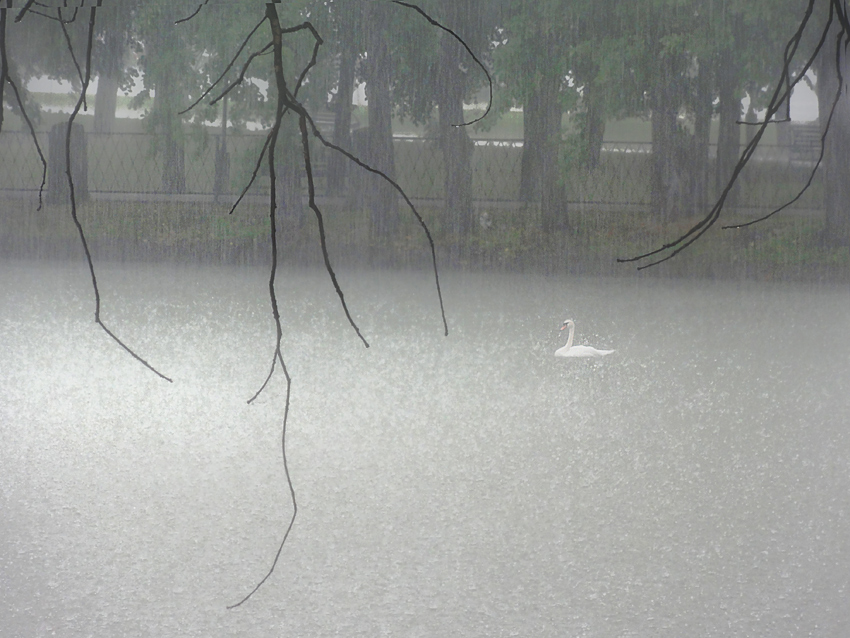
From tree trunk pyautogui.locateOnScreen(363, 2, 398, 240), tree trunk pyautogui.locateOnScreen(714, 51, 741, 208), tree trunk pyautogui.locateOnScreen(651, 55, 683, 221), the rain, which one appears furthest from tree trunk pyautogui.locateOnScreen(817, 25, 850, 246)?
tree trunk pyautogui.locateOnScreen(363, 2, 398, 240)

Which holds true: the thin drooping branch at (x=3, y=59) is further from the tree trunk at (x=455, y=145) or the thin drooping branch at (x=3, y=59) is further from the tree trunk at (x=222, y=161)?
the tree trunk at (x=455, y=145)

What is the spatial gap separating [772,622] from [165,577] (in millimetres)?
763

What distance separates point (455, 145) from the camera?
5797 mm

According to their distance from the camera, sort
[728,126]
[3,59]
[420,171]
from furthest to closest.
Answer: [420,171], [728,126], [3,59]

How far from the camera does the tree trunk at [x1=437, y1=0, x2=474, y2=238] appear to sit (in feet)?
18.5

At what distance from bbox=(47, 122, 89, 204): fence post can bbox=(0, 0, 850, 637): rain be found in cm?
3

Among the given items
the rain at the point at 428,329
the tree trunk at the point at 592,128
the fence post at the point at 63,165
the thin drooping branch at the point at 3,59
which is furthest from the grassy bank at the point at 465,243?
the thin drooping branch at the point at 3,59

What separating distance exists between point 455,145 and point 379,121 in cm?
43

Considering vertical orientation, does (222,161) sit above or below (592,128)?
below

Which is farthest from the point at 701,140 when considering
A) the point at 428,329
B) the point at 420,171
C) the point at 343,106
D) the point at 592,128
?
the point at 428,329

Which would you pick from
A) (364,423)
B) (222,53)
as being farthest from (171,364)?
(222,53)

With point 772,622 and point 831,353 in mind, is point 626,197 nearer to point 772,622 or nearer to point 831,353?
point 831,353

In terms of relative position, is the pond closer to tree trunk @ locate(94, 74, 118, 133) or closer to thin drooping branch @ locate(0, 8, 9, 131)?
thin drooping branch @ locate(0, 8, 9, 131)

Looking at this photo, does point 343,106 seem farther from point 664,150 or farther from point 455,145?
point 664,150
